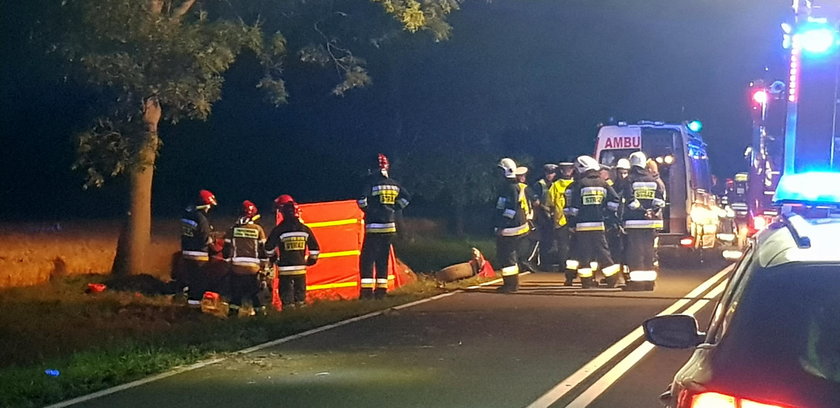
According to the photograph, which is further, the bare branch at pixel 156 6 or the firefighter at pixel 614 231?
the firefighter at pixel 614 231

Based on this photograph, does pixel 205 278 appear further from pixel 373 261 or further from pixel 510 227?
pixel 510 227

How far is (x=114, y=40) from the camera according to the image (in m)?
14.0

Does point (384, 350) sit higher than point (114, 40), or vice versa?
point (114, 40)

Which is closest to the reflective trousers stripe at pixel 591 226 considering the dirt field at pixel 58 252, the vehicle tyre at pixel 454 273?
the vehicle tyre at pixel 454 273

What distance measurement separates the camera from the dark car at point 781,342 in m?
3.44

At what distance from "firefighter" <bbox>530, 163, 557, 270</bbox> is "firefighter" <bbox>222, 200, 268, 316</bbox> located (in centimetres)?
673

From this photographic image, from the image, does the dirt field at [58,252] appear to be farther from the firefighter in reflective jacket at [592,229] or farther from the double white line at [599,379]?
the double white line at [599,379]

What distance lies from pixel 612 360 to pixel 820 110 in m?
2.86

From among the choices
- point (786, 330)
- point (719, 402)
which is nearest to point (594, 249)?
point (786, 330)

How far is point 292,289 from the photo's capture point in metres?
13.9

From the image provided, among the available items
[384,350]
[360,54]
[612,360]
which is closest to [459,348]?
[384,350]

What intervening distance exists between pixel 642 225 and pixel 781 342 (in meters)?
12.3

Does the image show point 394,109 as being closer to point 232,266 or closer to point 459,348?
point 232,266

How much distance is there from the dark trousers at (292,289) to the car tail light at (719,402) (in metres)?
10.4
